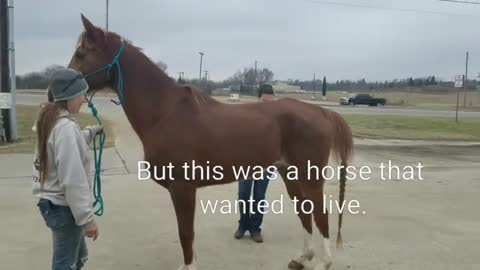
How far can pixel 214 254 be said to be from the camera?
4535mm

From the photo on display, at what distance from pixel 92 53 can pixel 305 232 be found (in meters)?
2.65

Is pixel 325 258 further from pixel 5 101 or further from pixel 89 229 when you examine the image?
pixel 5 101

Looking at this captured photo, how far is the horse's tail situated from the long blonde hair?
269 centimetres

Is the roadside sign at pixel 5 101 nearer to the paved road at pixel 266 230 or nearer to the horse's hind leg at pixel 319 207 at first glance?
the paved road at pixel 266 230

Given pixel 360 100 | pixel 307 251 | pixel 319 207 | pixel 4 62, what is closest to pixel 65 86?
pixel 319 207

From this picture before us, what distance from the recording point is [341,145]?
175 inches

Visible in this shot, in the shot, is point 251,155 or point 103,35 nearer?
point 103,35

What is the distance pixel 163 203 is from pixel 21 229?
1918mm

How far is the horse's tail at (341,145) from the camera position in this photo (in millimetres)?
4406

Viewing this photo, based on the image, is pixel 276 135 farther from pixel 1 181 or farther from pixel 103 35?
pixel 1 181

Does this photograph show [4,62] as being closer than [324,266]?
No

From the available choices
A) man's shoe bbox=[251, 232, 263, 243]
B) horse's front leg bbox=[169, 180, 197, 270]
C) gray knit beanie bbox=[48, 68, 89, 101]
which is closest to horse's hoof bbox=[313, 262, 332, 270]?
man's shoe bbox=[251, 232, 263, 243]

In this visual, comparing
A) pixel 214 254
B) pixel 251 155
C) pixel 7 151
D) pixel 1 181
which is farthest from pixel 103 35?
pixel 7 151

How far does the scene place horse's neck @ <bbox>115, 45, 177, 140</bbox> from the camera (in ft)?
12.1
